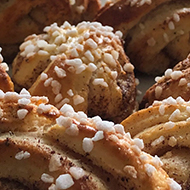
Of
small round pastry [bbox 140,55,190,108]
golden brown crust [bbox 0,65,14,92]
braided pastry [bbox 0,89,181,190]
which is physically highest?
braided pastry [bbox 0,89,181,190]

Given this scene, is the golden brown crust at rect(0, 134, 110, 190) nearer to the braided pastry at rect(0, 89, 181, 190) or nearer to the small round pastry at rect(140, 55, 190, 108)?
the braided pastry at rect(0, 89, 181, 190)

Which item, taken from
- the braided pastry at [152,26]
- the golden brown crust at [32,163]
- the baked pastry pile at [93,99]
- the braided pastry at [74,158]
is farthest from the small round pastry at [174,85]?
the golden brown crust at [32,163]

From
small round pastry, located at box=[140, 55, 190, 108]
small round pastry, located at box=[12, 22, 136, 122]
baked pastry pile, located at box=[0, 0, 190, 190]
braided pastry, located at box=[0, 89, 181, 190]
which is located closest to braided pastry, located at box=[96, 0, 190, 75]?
baked pastry pile, located at box=[0, 0, 190, 190]

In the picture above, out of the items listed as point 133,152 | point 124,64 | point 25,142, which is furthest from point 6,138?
point 124,64

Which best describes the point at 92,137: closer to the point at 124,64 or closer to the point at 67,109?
the point at 67,109

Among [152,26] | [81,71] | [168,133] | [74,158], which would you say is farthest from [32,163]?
[152,26]

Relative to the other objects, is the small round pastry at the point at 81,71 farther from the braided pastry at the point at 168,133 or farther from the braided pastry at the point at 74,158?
the braided pastry at the point at 74,158
